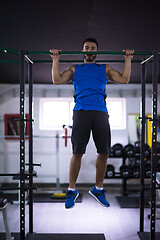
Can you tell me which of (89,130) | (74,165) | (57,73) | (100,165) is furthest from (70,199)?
(57,73)

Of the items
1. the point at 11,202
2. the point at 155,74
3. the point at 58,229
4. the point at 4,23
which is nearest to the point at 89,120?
the point at 155,74

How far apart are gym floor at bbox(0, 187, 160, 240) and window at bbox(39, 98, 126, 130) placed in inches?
74.0

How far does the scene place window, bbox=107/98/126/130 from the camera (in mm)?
6159

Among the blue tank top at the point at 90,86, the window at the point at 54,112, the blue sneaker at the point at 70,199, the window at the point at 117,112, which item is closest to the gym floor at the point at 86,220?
the blue sneaker at the point at 70,199

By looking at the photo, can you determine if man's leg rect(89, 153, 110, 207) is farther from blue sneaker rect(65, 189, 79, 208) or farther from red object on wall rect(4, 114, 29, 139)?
red object on wall rect(4, 114, 29, 139)

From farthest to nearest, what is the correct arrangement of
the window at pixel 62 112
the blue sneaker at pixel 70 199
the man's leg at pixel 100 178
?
1. the window at pixel 62 112
2. the man's leg at pixel 100 178
3. the blue sneaker at pixel 70 199

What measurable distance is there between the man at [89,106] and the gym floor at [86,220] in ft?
4.85

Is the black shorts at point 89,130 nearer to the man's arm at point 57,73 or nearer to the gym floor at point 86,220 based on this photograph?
the man's arm at point 57,73

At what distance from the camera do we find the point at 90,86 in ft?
8.11

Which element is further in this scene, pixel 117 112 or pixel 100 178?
pixel 117 112

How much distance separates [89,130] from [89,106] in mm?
227

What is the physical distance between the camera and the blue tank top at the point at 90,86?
8.10 feet

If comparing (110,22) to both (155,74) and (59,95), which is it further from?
(59,95)

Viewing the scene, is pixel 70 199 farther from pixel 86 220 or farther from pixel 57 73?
pixel 86 220
